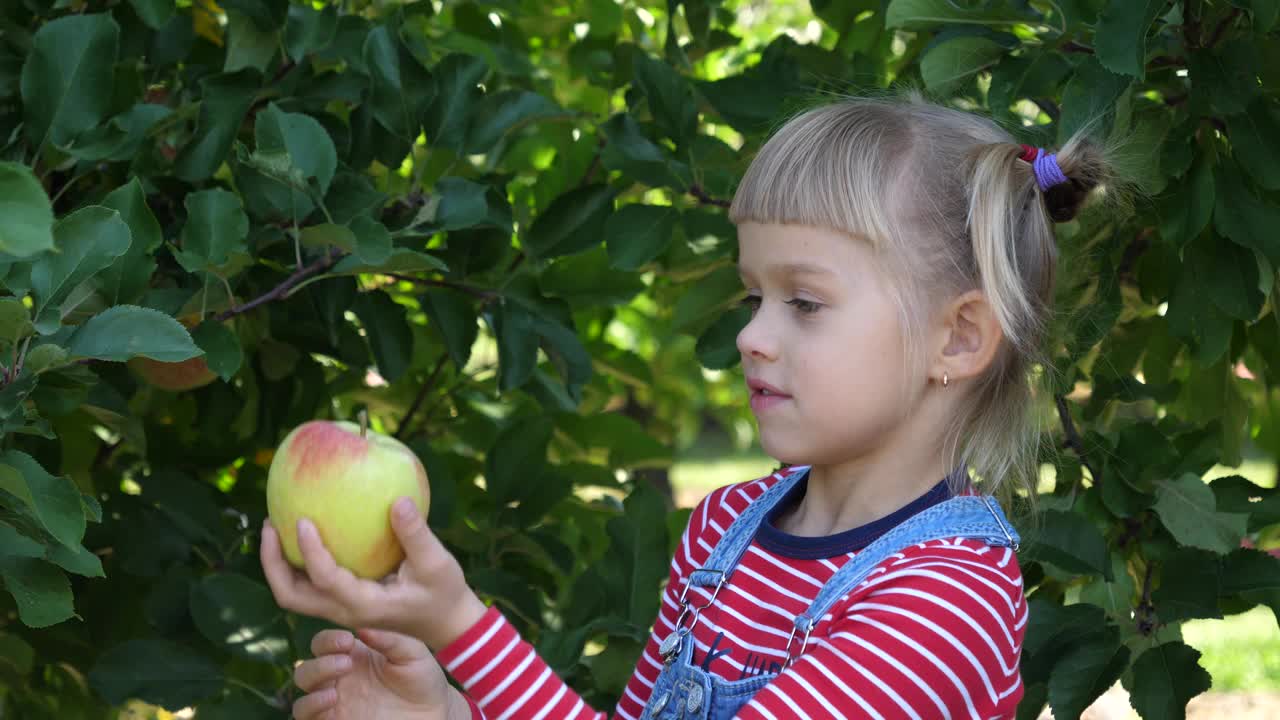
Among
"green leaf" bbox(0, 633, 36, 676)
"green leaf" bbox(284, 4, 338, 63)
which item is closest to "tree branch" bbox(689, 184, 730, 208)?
"green leaf" bbox(284, 4, 338, 63)

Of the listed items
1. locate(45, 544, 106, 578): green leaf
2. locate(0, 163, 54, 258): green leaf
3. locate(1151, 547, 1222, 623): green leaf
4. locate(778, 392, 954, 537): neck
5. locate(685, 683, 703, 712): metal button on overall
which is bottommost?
locate(1151, 547, 1222, 623): green leaf

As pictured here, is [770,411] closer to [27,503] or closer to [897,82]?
[27,503]

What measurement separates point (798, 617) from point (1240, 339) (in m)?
1.12

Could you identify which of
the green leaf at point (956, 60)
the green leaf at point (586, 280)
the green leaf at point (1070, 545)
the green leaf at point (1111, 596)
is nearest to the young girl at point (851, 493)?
the green leaf at point (956, 60)

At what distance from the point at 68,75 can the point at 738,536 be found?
0.91 m

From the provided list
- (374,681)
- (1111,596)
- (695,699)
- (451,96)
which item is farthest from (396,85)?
(1111,596)

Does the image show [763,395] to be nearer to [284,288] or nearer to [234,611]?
[284,288]

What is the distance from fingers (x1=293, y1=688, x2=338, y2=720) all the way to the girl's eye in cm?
60

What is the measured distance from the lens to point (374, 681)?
143cm

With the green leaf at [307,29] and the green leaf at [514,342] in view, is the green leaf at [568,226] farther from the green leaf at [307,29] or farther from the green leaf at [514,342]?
the green leaf at [307,29]

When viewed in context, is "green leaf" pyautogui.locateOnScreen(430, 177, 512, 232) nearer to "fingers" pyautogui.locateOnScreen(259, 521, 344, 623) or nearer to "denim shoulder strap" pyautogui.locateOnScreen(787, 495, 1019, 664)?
"fingers" pyautogui.locateOnScreen(259, 521, 344, 623)

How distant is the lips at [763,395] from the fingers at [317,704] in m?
0.52

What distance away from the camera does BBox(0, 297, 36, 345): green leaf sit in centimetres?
115

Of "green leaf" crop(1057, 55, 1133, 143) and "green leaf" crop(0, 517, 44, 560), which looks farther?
"green leaf" crop(1057, 55, 1133, 143)
